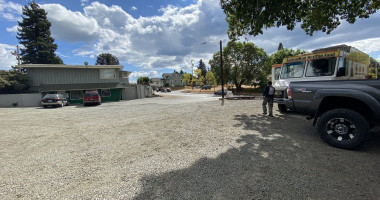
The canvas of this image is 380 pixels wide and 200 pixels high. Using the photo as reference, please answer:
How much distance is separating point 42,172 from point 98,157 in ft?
3.21

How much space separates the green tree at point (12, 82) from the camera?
1894 centimetres

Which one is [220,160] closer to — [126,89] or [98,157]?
[98,157]

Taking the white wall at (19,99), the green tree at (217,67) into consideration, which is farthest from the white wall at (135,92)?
the green tree at (217,67)

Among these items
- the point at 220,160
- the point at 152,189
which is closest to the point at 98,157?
the point at 152,189

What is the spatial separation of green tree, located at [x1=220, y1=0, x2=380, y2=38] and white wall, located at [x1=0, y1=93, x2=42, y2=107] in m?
24.0

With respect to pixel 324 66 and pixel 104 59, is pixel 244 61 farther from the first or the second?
pixel 104 59

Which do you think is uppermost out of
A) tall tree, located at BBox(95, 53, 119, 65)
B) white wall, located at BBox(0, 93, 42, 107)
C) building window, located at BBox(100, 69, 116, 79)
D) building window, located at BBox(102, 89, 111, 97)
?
tall tree, located at BBox(95, 53, 119, 65)

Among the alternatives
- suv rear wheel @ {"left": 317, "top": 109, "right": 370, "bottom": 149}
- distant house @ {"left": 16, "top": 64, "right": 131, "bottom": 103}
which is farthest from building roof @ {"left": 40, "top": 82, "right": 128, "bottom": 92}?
suv rear wheel @ {"left": 317, "top": 109, "right": 370, "bottom": 149}

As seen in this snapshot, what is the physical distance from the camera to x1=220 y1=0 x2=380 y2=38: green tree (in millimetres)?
5539

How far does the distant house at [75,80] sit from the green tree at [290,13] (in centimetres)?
2203

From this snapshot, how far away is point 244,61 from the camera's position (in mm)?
33781

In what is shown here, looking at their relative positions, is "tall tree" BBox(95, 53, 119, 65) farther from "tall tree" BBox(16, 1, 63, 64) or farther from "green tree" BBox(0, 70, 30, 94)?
"green tree" BBox(0, 70, 30, 94)

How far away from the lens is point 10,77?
19.7 m

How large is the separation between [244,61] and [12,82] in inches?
1436
